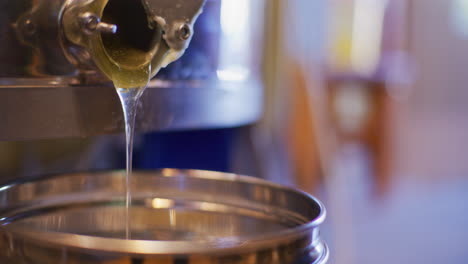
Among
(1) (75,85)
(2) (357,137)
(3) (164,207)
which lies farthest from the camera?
(2) (357,137)

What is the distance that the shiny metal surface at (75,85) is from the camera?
42 cm

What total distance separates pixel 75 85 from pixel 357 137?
11.4 ft

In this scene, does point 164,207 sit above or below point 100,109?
below

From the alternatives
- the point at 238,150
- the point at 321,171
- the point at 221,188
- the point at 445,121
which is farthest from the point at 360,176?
the point at 221,188

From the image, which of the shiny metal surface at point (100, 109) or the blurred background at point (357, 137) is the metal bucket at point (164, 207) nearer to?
the shiny metal surface at point (100, 109)

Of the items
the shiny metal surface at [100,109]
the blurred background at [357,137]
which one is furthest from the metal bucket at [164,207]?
the blurred background at [357,137]

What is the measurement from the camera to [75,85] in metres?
0.45

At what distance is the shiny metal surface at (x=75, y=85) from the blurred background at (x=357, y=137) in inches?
5.1

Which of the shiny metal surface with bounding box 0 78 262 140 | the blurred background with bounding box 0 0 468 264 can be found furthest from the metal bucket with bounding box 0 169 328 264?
A: the blurred background with bounding box 0 0 468 264

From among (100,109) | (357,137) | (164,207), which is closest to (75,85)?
(100,109)

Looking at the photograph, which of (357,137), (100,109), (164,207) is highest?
(100,109)

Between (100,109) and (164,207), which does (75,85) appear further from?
(164,207)

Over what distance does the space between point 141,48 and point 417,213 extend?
2627 mm

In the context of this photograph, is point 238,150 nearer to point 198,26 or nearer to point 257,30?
point 257,30
